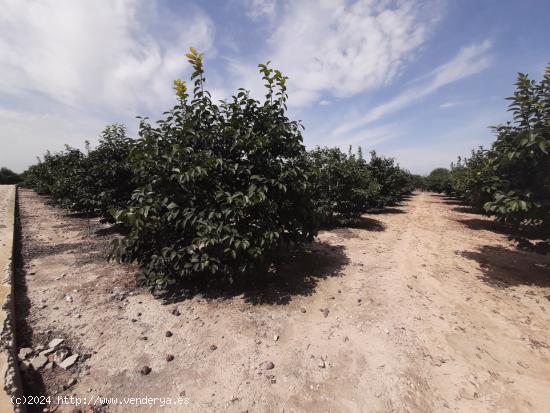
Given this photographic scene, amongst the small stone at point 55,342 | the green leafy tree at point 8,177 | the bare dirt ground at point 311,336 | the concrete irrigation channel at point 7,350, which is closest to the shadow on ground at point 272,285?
the bare dirt ground at point 311,336

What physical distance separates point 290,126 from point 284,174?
39.3 inches

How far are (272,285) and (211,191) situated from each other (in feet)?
5.86

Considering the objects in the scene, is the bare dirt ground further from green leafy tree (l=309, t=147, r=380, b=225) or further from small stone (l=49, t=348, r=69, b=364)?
green leafy tree (l=309, t=147, r=380, b=225)

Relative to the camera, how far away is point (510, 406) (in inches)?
90.4

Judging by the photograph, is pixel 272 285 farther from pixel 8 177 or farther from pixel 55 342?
pixel 8 177

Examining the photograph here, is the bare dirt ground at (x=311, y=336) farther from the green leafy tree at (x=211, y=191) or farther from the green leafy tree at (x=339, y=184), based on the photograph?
the green leafy tree at (x=339, y=184)

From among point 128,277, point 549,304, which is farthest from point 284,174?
point 549,304

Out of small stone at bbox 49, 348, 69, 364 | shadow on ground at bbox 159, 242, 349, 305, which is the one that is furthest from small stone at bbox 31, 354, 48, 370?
shadow on ground at bbox 159, 242, 349, 305

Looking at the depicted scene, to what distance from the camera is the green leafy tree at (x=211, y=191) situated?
3711 mm

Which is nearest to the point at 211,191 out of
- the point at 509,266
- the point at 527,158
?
the point at 527,158

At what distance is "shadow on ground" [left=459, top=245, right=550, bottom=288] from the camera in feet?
15.9

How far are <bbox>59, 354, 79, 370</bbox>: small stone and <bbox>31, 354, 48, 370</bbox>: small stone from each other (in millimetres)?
161

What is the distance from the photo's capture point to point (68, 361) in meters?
2.69

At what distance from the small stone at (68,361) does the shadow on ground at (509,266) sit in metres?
6.04
